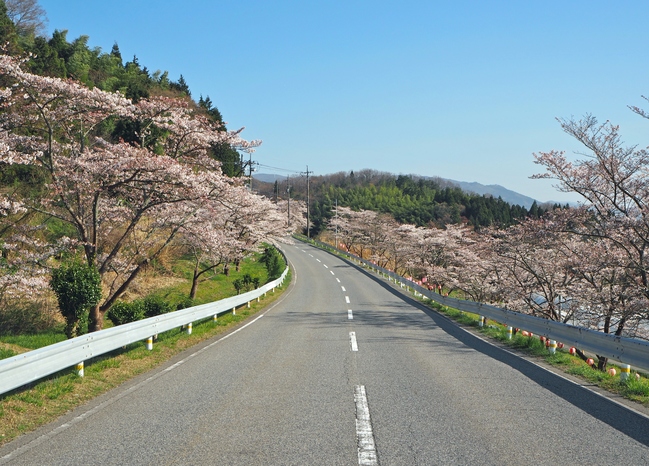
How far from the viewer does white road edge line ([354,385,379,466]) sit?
15.0ft

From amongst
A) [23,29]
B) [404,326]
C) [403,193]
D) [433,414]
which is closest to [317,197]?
[403,193]

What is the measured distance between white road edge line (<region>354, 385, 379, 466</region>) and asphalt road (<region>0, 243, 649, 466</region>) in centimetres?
1

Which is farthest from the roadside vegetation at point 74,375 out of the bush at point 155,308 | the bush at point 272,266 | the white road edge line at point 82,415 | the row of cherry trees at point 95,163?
the bush at point 272,266

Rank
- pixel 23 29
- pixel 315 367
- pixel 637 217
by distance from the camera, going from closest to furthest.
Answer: pixel 315 367, pixel 637 217, pixel 23 29

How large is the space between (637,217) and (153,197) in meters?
13.9

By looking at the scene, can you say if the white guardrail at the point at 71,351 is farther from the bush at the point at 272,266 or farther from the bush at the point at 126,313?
the bush at the point at 272,266

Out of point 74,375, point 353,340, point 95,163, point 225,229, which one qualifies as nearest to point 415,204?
point 225,229

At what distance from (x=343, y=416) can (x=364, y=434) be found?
0.74 m

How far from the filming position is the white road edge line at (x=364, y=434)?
458cm

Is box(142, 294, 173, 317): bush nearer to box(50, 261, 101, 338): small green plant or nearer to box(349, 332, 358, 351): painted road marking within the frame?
box(50, 261, 101, 338): small green plant

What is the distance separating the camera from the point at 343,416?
19.8 ft

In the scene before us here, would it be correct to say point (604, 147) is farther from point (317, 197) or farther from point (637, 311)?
point (317, 197)

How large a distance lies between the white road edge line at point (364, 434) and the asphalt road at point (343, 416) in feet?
0.04

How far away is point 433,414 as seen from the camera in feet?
20.2
